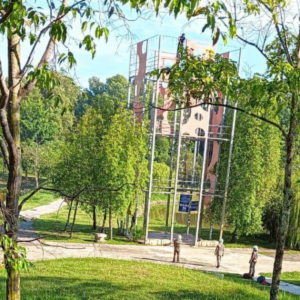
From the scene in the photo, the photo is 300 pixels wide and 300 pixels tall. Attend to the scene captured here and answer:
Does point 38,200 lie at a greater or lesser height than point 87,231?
greater

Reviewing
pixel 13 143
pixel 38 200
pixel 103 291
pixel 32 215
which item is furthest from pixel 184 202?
pixel 13 143

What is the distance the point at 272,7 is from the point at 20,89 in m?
3.57

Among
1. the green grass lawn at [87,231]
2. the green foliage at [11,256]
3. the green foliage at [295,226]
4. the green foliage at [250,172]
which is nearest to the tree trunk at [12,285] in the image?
the green foliage at [11,256]

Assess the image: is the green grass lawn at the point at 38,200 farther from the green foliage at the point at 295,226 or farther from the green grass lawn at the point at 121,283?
the green grass lawn at the point at 121,283

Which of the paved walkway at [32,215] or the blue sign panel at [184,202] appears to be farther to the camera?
the blue sign panel at [184,202]

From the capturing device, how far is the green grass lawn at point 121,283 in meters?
8.23

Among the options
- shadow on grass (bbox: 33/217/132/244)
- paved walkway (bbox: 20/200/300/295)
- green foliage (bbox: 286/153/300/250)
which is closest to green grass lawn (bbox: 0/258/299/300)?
paved walkway (bbox: 20/200/300/295)

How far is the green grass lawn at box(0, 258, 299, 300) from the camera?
8227 millimetres

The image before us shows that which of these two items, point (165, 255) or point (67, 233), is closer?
point (165, 255)

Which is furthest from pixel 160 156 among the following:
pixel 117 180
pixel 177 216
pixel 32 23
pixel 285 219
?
pixel 32 23

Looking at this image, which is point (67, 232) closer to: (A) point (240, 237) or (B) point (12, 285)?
(A) point (240, 237)

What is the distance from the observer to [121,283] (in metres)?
9.57

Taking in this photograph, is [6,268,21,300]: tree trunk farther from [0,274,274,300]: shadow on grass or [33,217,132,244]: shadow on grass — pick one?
[33,217,132,244]: shadow on grass

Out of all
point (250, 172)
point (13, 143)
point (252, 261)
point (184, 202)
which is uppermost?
point (250, 172)
